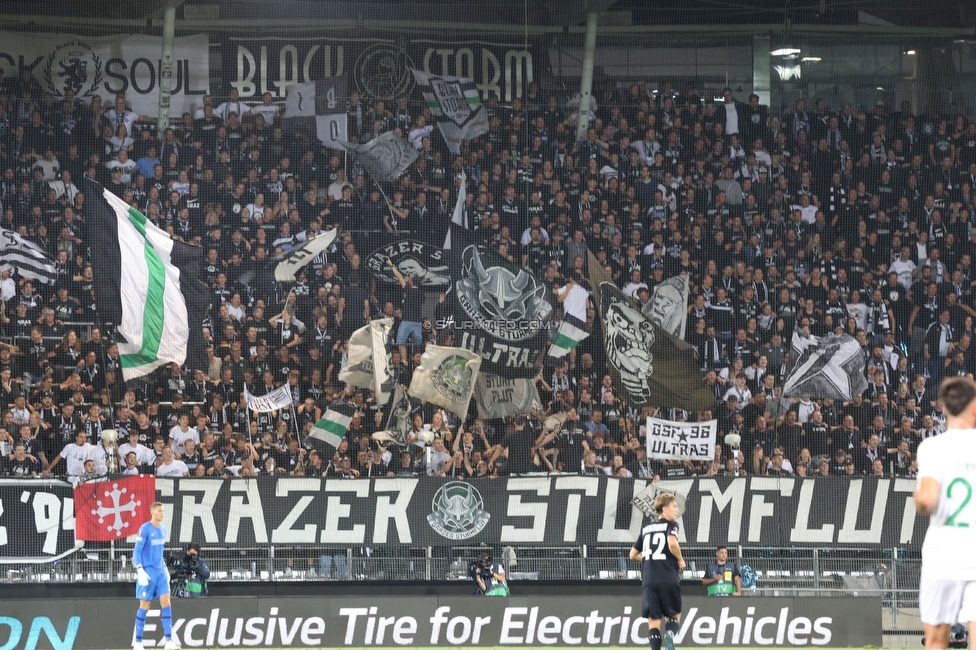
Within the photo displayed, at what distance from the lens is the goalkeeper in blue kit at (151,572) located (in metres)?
12.8

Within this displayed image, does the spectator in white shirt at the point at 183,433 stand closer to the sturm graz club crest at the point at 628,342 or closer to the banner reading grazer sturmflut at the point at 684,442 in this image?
the sturm graz club crest at the point at 628,342

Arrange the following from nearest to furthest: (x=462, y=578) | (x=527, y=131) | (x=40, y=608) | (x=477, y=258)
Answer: (x=40, y=608) → (x=462, y=578) → (x=477, y=258) → (x=527, y=131)

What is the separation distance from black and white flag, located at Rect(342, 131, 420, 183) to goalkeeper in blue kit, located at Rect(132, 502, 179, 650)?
7.72m

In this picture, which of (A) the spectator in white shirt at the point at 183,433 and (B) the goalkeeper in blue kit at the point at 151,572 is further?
(A) the spectator in white shirt at the point at 183,433

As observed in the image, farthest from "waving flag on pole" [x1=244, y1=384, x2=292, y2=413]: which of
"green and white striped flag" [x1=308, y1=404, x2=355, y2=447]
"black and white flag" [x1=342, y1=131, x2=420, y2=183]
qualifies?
"black and white flag" [x1=342, y1=131, x2=420, y2=183]

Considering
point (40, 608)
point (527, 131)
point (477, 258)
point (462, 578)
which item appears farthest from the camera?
point (527, 131)

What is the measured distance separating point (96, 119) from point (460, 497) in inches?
333

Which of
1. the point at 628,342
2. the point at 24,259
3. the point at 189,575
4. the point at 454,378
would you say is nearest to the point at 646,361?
the point at 628,342

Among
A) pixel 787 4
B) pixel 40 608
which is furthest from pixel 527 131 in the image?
pixel 40 608

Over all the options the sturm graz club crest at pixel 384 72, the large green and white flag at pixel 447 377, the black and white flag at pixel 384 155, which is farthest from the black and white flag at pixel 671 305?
the sturm graz club crest at pixel 384 72

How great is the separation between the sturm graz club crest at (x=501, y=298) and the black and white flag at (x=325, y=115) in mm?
3014

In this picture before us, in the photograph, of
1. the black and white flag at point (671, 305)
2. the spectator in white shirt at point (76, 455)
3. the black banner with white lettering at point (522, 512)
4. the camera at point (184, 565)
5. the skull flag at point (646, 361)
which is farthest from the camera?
the black and white flag at point (671, 305)

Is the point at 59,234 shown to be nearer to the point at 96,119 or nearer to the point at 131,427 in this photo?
the point at 96,119

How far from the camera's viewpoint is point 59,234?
60.6 ft
